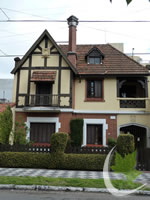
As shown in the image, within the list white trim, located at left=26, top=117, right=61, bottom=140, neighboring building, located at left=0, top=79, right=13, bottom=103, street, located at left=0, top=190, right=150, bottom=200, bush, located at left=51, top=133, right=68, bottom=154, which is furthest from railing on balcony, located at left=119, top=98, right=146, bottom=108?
neighboring building, located at left=0, top=79, right=13, bottom=103

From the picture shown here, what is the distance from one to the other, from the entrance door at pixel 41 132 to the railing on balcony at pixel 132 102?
566 centimetres

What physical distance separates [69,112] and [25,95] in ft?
12.0

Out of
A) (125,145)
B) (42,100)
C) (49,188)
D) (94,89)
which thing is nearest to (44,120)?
(42,100)

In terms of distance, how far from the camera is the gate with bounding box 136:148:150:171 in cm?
1192

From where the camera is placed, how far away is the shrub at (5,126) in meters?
13.7

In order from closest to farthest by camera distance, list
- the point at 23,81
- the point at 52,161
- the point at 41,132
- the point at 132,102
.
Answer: the point at 52,161, the point at 41,132, the point at 132,102, the point at 23,81

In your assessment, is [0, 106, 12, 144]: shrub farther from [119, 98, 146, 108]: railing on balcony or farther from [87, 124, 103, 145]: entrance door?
[119, 98, 146, 108]: railing on balcony

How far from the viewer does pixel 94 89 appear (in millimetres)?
17438

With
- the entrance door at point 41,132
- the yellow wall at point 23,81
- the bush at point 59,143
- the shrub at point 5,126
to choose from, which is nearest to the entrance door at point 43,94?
the yellow wall at point 23,81

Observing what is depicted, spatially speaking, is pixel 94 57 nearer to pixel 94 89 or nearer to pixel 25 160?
pixel 94 89

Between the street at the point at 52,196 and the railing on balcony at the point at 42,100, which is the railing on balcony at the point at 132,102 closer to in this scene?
the railing on balcony at the point at 42,100

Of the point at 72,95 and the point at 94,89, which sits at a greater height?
the point at 94,89

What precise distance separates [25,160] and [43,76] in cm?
675

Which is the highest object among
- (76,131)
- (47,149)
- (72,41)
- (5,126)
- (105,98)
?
(72,41)
